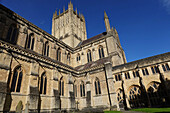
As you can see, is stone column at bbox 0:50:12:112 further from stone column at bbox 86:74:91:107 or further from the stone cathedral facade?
stone column at bbox 86:74:91:107

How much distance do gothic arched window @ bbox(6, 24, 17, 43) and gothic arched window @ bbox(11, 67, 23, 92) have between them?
6399 mm

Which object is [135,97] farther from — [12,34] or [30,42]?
[12,34]

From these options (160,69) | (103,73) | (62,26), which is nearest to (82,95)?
(103,73)

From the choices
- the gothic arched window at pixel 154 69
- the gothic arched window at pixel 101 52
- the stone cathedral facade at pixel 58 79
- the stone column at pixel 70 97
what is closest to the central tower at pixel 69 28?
the gothic arched window at pixel 101 52

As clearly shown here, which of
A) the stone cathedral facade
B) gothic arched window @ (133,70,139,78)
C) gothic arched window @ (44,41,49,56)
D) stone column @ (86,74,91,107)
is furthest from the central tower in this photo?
gothic arched window @ (133,70,139,78)

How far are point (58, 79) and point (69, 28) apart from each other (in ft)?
83.7

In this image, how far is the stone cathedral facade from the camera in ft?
45.8

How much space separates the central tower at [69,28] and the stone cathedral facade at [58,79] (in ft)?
42.1

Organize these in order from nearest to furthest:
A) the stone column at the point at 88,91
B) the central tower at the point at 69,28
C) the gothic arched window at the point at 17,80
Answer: the gothic arched window at the point at 17,80 → the stone column at the point at 88,91 → the central tower at the point at 69,28

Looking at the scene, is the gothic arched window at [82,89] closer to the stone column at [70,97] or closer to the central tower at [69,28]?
the stone column at [70,97]

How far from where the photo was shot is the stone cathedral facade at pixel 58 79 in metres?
14.0

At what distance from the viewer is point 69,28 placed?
40.4 metres

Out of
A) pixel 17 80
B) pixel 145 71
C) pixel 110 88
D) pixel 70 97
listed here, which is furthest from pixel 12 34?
pixel 145 71

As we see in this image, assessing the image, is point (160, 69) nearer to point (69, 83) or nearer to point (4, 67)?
point (69, 83)
